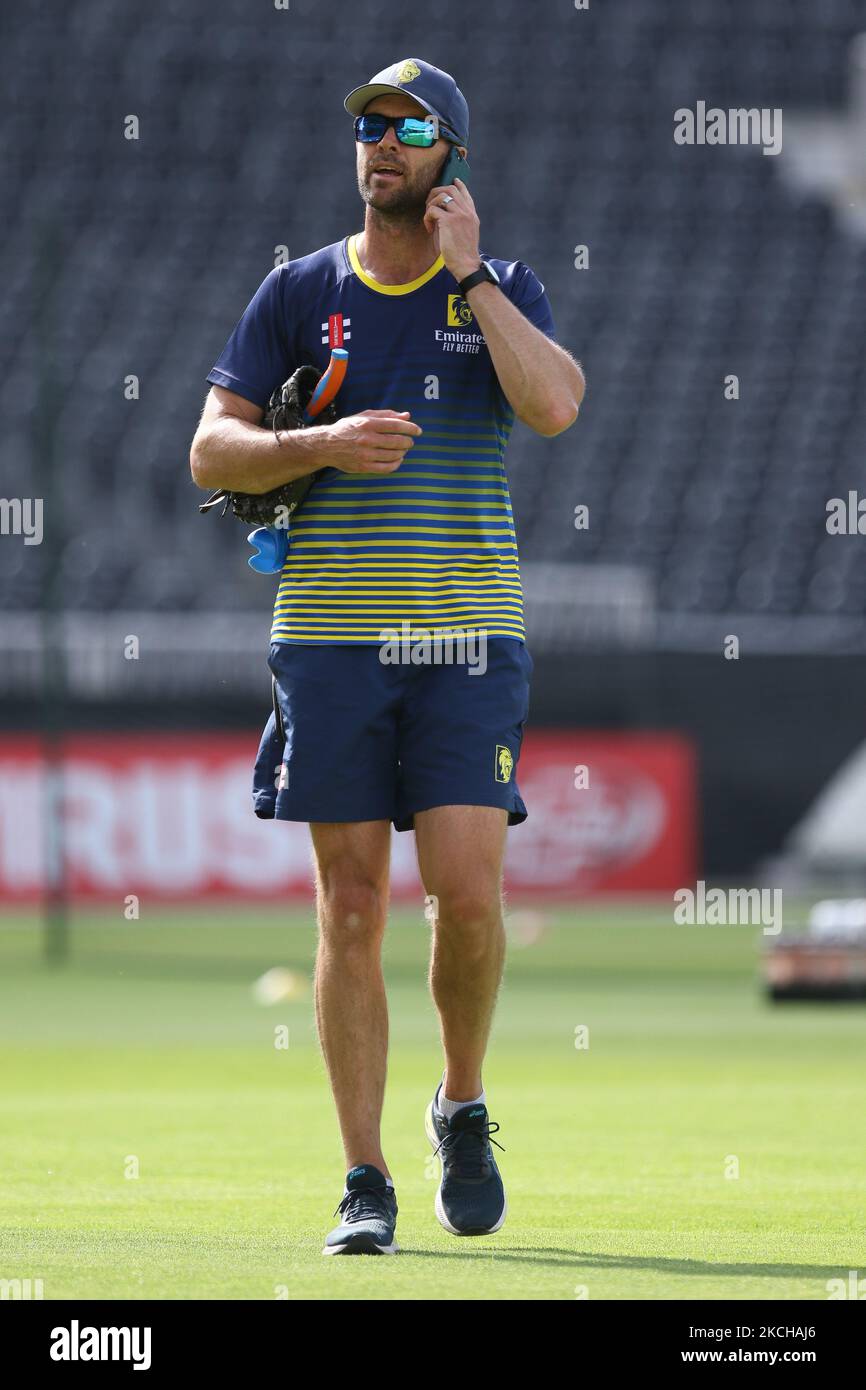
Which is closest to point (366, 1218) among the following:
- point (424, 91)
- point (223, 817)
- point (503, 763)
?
point (503, 763)

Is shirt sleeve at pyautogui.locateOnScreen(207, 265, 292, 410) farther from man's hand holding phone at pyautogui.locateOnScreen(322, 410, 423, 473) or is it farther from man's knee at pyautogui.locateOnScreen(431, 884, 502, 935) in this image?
man's knee at pyautogui.locateOnScreen(431, 884, 502, 935)

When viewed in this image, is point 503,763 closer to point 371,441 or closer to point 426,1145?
point 371,441

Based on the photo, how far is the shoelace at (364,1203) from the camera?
4598mm

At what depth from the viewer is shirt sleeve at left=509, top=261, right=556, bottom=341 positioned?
16.3 feet

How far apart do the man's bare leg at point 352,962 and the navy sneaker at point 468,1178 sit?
0.60 ft

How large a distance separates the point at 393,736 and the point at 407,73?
54.9 inches

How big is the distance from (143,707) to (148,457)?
16.7ft

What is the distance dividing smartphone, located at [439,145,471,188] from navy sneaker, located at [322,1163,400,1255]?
81.3 inches

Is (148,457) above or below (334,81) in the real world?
below

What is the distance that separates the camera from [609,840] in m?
21.8

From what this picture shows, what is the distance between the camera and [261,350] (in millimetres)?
5105

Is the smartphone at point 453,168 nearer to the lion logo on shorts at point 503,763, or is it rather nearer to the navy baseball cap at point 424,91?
the navy baseball cap at point 424,91
